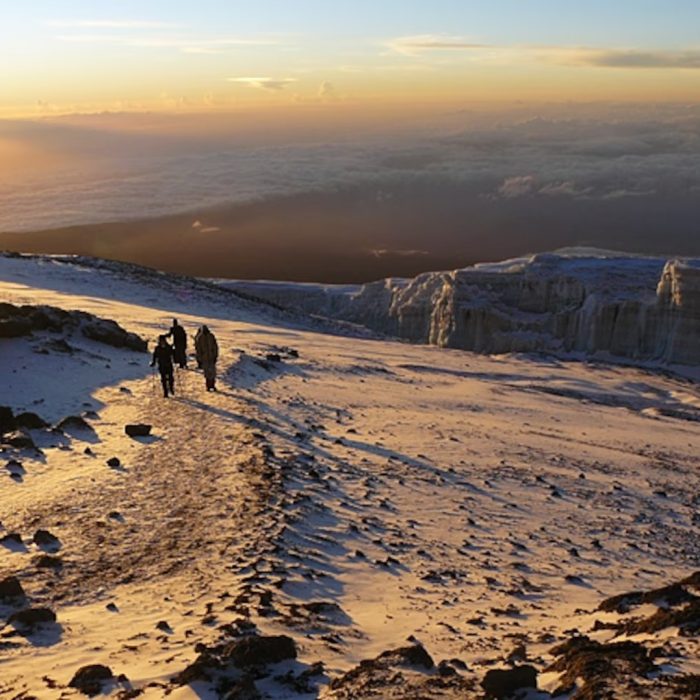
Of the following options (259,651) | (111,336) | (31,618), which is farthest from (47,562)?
(111,336)

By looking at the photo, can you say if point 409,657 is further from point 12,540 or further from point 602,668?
point 12,540

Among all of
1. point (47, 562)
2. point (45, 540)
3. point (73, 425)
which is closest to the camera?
point (47, 562)

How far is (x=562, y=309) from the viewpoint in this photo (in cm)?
8569

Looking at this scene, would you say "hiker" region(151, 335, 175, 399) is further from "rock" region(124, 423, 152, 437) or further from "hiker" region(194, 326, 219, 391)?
"rock" region(124, 423, 152, 437)

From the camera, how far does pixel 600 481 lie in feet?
55.6

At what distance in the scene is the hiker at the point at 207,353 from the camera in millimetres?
20344

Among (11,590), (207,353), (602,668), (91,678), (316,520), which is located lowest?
(316,520)

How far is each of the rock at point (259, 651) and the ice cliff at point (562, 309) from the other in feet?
244

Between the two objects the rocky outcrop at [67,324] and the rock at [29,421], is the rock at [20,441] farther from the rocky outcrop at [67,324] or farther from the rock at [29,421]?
the rocky outcrop at [67,324]

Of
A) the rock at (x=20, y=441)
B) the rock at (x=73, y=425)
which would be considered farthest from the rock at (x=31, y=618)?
the rock at (x=73, y=425)

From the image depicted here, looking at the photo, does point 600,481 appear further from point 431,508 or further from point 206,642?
point 206,642

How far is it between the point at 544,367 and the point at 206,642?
45.1 metres

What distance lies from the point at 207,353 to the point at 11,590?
450 inches

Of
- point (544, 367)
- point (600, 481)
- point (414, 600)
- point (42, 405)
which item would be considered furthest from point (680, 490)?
point (544, 367)
